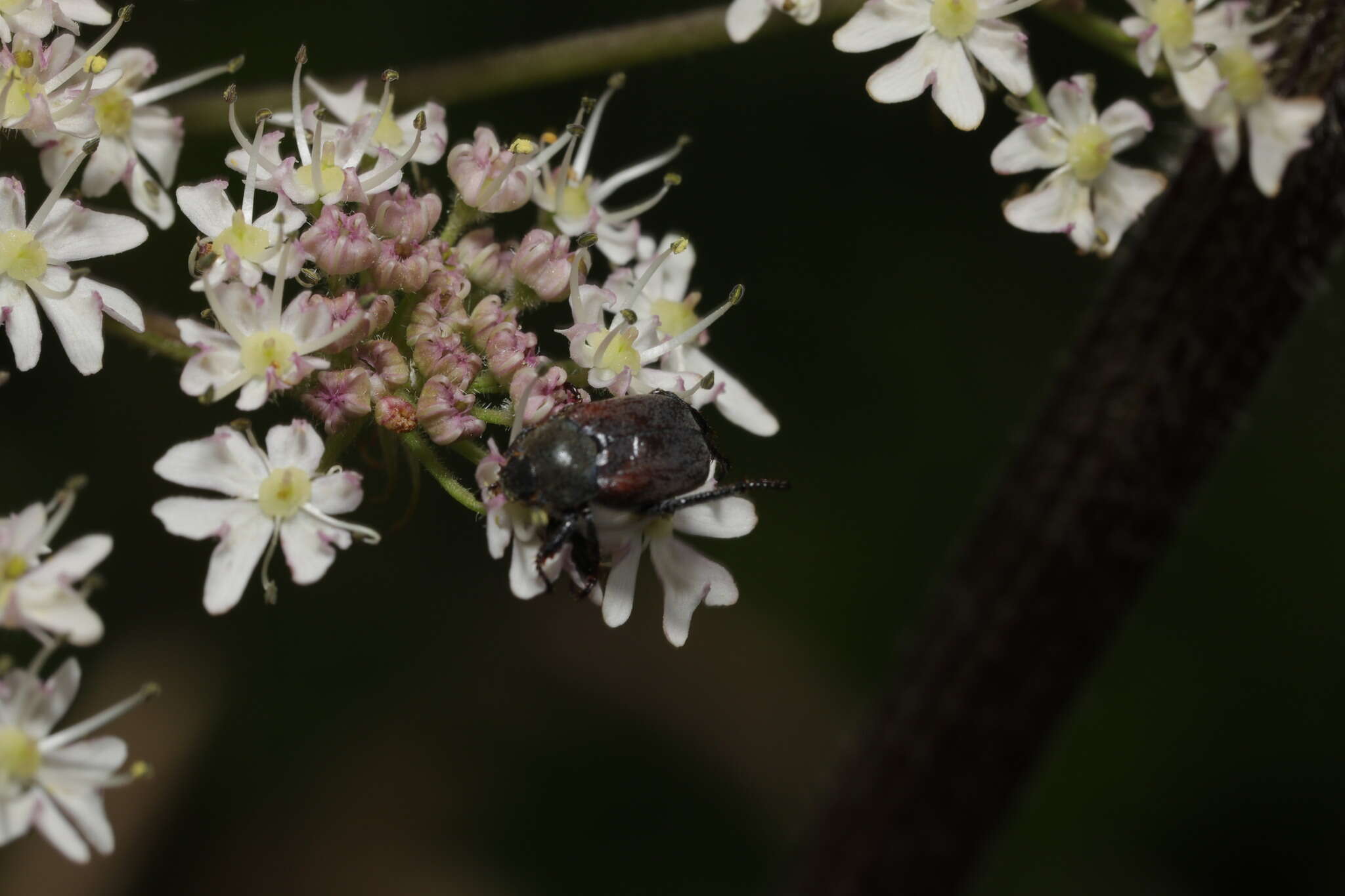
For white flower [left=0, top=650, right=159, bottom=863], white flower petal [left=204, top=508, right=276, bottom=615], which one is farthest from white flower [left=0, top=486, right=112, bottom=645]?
white flower petal [left=204, top=508, right=276, bottom=615]

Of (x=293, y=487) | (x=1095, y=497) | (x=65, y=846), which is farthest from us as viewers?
(x=1095, y=497)

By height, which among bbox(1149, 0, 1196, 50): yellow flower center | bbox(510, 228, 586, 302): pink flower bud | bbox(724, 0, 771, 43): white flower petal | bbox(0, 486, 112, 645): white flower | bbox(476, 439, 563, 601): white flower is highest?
bbox(1149, 0, 1196, 50): yellow flower center

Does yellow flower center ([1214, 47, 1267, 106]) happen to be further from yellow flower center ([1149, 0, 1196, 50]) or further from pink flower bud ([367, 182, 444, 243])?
pink flower bud ([367, 182, 444, 243])

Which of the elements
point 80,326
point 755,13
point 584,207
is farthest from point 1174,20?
point 80,326

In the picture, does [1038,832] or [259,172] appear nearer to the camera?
[259,172]

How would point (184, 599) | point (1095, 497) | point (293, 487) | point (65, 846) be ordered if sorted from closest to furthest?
point (65, 846) → point (293, 487) → point (1095, 497) → point (184, 599)

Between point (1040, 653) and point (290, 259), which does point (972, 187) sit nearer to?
Answer: point (1040, 653)

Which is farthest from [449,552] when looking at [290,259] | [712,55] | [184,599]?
[290,259]
